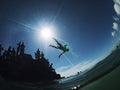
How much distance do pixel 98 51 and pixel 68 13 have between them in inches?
16.3

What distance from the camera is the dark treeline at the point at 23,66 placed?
77.6 inches

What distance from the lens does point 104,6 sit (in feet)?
6.43

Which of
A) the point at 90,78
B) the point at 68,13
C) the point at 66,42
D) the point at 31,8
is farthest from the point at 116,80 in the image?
the point at 31,8

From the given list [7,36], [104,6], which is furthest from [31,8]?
[104,6]

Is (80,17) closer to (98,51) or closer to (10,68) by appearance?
(98,51)

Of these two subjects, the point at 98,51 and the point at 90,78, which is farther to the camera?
the point at 90,78

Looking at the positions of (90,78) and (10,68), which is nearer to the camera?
(10,68)

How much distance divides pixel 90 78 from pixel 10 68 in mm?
715

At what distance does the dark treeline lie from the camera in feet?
6.47

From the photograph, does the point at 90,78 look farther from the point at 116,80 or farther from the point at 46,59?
the point at 46,59

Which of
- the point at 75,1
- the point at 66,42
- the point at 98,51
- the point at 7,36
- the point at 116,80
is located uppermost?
the point at 75,1

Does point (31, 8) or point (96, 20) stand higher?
point (31, 8)

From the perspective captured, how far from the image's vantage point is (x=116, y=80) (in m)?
2.03

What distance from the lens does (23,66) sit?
199cm
